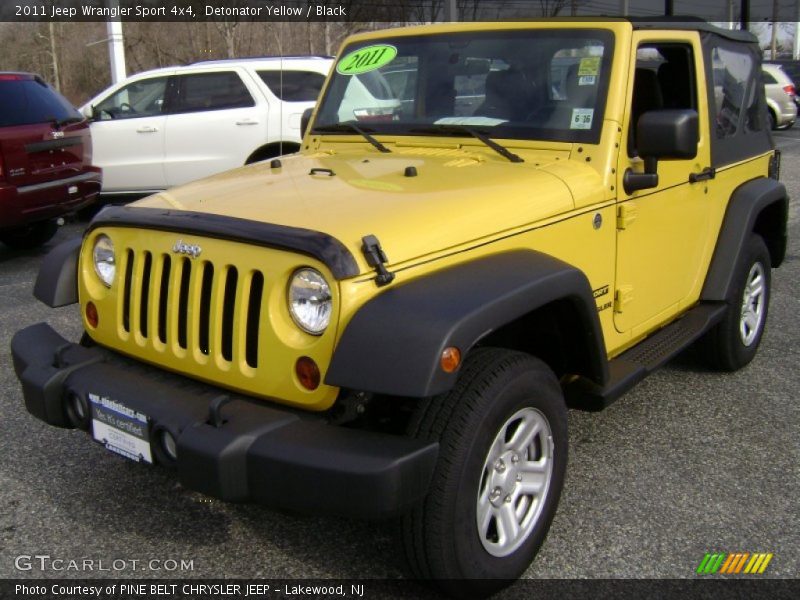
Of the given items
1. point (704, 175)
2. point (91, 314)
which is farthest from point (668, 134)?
point (91, 314)

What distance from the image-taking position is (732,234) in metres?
4.43

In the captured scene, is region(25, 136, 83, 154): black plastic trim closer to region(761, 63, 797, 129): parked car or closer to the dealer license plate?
the dealer license plate

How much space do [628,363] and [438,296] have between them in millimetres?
1421

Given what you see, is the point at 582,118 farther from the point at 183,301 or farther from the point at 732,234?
the point at 183,301

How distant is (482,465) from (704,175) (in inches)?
90.6

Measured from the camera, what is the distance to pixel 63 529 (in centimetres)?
330

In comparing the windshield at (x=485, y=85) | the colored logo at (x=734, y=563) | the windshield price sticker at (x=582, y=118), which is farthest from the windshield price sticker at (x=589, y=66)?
the colored logo at (x=734, y=563)

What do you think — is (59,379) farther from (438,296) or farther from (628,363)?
(628,363)

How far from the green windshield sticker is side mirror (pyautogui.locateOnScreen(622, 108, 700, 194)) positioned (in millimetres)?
1331

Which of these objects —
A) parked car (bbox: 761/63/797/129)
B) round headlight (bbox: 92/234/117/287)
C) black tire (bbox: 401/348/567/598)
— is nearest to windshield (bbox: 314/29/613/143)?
black tire (bbox: 401/348/567/598)

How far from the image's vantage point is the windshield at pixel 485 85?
3.57 metres

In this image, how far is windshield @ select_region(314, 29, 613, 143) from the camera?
3574mm

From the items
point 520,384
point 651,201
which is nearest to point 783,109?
point 651,201

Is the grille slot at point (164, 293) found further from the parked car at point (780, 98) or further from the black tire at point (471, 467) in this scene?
the parked car at point (780, 98)
